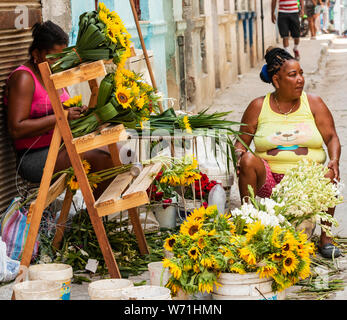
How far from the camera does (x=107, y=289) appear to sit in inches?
143

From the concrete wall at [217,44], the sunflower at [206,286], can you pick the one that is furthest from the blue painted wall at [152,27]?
the sunflower at [206,286]

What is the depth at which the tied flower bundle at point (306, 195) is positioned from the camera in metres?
4.25

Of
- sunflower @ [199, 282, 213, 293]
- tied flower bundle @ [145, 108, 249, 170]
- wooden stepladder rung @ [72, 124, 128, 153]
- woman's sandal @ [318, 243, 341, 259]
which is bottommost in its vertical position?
woman's sandal @ [318, 243, 341, 259]

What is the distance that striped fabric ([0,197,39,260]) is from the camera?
15.3ft

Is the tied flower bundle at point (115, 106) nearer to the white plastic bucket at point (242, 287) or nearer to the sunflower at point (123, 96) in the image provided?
the sunflower at point (123, 96)

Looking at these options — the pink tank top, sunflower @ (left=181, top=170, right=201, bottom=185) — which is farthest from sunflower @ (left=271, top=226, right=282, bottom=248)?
the pink tank top

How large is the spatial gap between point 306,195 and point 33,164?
182 cm

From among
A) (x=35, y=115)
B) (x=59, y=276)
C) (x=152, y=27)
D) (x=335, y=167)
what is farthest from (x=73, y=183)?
(x=152, y=27)

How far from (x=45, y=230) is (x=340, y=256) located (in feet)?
6.36

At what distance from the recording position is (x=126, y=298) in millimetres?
3451

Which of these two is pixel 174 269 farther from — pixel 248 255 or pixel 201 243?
pixel 248 255

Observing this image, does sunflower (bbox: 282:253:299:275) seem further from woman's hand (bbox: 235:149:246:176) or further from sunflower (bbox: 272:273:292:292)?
woman's hand (bbox: 235:149:246:176)

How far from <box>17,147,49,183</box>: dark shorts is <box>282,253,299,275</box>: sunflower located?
191 centimetres
